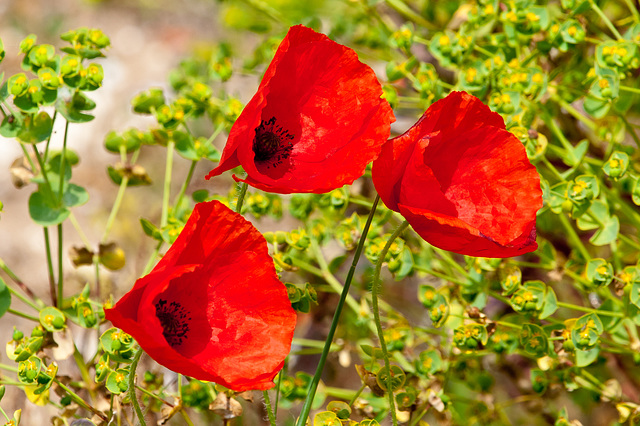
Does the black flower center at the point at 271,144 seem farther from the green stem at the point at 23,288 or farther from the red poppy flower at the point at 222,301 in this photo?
the green stem at the point at 23,288

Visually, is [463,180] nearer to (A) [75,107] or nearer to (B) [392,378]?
(B) [392,378]

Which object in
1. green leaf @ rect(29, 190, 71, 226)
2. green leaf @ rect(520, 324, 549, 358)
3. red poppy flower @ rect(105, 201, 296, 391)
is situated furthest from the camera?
green leaf @ rect(29, 190, 71, 226)

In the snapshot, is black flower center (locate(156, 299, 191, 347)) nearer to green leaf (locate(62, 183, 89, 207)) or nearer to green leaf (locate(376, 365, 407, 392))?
green leaf (locate(376, 365, 407, 392))

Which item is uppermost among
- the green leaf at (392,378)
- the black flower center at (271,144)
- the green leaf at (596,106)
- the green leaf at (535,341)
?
the green leaf at (596,106)

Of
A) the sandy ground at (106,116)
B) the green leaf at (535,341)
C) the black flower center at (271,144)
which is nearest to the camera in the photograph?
the black flower center at (271,144)

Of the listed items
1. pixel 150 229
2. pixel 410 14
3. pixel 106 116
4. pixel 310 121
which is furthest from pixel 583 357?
pixel 106 116

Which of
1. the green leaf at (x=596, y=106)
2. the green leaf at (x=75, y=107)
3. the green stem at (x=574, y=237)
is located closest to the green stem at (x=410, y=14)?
the green leaf at (x=596, y=106)

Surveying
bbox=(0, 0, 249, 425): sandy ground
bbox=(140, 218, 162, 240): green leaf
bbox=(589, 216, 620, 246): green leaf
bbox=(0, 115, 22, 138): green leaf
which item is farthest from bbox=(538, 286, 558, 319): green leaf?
bbox=(0, 0, 249, 425): sandy ground
